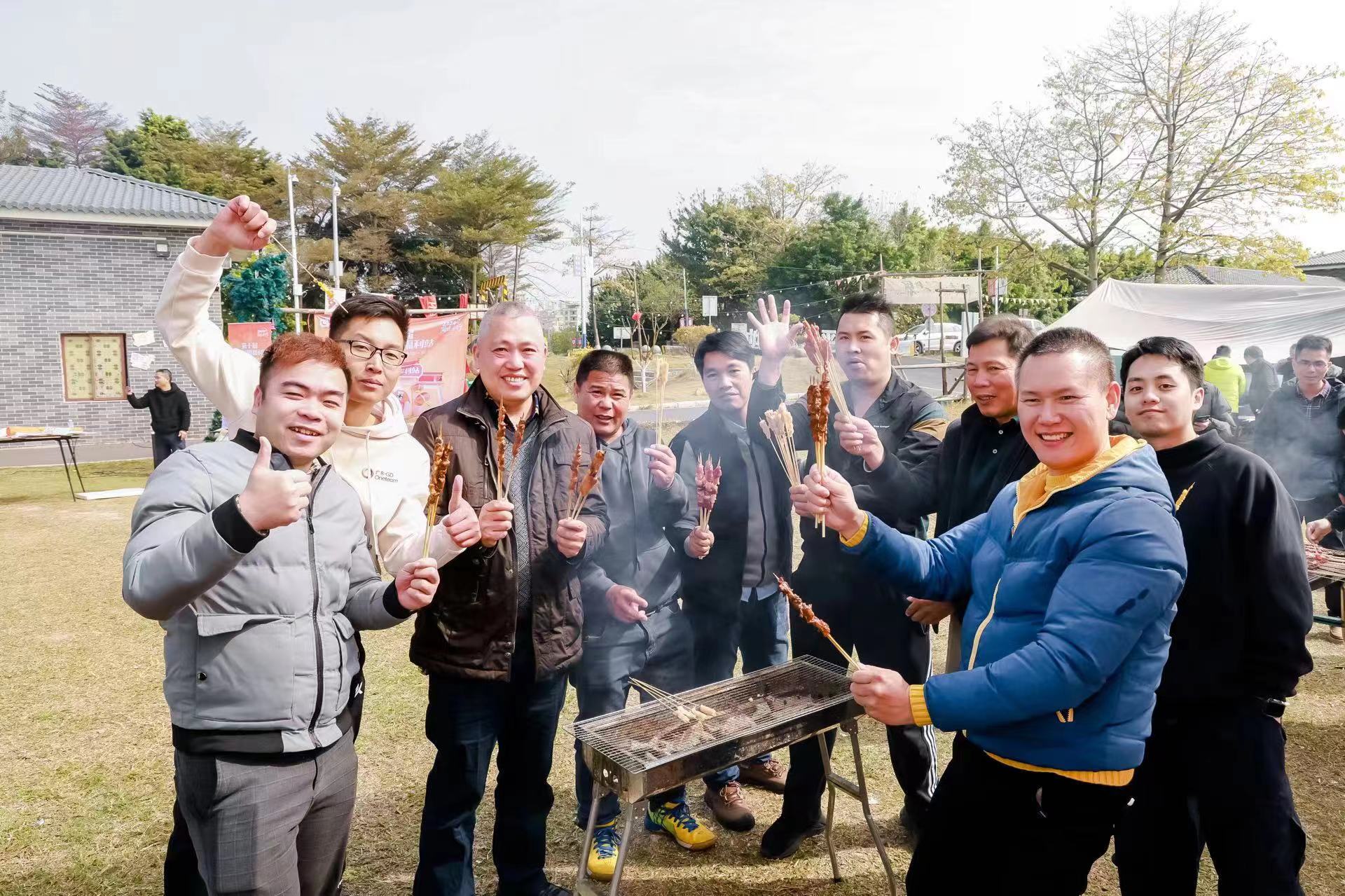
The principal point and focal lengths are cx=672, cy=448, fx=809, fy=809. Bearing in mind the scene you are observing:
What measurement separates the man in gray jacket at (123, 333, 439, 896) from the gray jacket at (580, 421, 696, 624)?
4.64ft

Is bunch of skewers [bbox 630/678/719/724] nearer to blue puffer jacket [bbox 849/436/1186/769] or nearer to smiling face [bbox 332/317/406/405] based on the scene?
blue puffer jacket [bbox 849/436/1186/769]

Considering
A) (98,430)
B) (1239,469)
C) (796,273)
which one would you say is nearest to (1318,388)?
(1239,469)

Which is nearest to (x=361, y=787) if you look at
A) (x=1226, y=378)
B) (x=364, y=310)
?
(x=364, y=310)

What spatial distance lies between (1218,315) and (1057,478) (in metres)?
14.5

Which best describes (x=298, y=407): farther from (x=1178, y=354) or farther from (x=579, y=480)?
(x=1178, y=354)

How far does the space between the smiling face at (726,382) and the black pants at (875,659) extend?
0.93m

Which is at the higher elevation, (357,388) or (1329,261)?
(1329,261)

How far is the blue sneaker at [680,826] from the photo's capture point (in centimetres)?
351

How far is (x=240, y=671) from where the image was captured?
194cm

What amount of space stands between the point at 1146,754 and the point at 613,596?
1943 mm

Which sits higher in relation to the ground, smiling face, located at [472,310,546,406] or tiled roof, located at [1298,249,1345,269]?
tiled roof, located at [1298,249,1345,269]

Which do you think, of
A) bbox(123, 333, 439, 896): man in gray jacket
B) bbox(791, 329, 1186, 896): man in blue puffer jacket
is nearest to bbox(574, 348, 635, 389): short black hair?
bbox(123, 333, 439, 896): man in gray jacket

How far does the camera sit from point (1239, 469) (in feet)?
8.30

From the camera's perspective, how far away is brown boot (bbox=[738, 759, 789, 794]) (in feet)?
13.5
